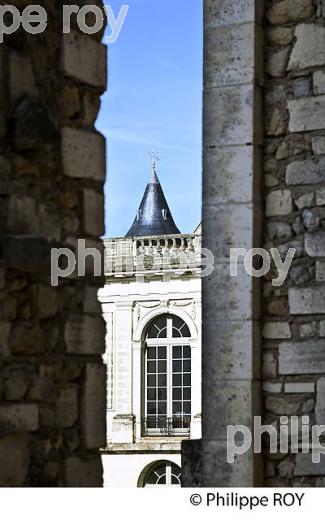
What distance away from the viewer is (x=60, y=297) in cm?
434

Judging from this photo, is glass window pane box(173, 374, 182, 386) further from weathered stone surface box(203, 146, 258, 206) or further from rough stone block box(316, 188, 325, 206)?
rough stone block box(316, 188, 325, 206)

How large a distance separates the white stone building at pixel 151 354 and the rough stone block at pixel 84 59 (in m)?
21.8

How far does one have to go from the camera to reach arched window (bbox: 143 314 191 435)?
26.9 meters

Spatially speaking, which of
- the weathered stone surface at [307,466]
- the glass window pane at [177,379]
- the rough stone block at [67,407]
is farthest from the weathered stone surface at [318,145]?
the glass window pane at [177,379]

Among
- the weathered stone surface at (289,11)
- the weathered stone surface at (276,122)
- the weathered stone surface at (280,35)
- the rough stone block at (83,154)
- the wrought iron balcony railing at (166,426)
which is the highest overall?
the weathered stone surface at (289,11)

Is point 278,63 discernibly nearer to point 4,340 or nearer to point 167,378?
point 4,340

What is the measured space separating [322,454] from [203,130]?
5.63 ft

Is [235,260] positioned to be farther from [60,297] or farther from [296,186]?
[60,297]

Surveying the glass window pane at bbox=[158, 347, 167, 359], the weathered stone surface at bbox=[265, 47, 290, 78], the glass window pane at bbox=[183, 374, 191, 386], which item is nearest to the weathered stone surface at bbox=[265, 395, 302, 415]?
the weathered stone surface at bbox=[265, 47, 290, 78]

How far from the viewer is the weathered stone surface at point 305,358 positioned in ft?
20.6

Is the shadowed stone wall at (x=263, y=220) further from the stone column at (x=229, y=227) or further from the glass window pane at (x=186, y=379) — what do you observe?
the glass window pane at (x=186, y=379)

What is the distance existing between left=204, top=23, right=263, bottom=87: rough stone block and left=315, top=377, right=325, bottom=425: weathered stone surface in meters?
1.54

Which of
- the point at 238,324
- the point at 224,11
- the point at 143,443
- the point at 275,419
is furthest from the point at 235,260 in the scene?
the point at 143,443

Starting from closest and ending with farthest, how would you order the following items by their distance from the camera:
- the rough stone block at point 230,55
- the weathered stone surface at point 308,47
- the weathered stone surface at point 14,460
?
the weathered stone surface at point 14,460
the weathered stone surface at point 308,47
the rough stone block at point 230,55
